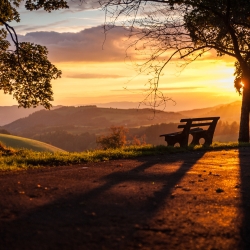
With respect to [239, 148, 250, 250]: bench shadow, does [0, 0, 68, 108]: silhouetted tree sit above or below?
above

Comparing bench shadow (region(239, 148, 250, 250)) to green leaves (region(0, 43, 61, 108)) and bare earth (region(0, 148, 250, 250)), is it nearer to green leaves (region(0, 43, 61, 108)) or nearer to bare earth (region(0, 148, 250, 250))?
bare earth (region(0, 148, 250, 250))

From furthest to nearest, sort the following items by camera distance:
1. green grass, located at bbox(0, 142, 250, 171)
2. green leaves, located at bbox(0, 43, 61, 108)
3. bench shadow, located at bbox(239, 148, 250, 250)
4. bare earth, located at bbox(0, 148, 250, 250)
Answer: green leaves, located at bbox(0, 43, 61, 108) → green grass, located at bbox(0, 142, 250, 171) → bench shadow, located at bbox(239, 148, 250, 250) → bare earth, located at bbox(0, 148, 250, 250)

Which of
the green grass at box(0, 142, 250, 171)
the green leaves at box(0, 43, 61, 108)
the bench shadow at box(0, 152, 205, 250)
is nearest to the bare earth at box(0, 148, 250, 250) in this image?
the bench shadow at box(0, 152, 205, 250)

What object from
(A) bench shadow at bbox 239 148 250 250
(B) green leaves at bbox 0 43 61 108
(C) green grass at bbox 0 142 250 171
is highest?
(B) green leaves at bbox 0 43 61 108

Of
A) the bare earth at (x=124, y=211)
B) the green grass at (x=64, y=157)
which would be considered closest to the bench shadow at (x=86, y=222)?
the bare earth at (x=124, y=211)

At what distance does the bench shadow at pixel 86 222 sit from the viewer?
16.4 ft

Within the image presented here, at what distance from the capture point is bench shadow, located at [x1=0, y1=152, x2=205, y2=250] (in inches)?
197

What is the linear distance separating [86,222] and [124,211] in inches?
32.5

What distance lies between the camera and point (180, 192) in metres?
8.22

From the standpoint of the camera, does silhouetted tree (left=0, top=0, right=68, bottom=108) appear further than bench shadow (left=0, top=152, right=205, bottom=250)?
Yes

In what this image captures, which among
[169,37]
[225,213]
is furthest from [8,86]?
[225,213]

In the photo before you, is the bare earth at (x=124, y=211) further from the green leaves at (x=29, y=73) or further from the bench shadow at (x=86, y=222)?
the green leaves at (x=29, y=73)

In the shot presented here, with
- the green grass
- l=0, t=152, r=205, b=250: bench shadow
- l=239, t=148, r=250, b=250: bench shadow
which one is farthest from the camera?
the green grass

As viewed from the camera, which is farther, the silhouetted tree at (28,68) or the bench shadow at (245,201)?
the silhouetted tree at (28,68)
